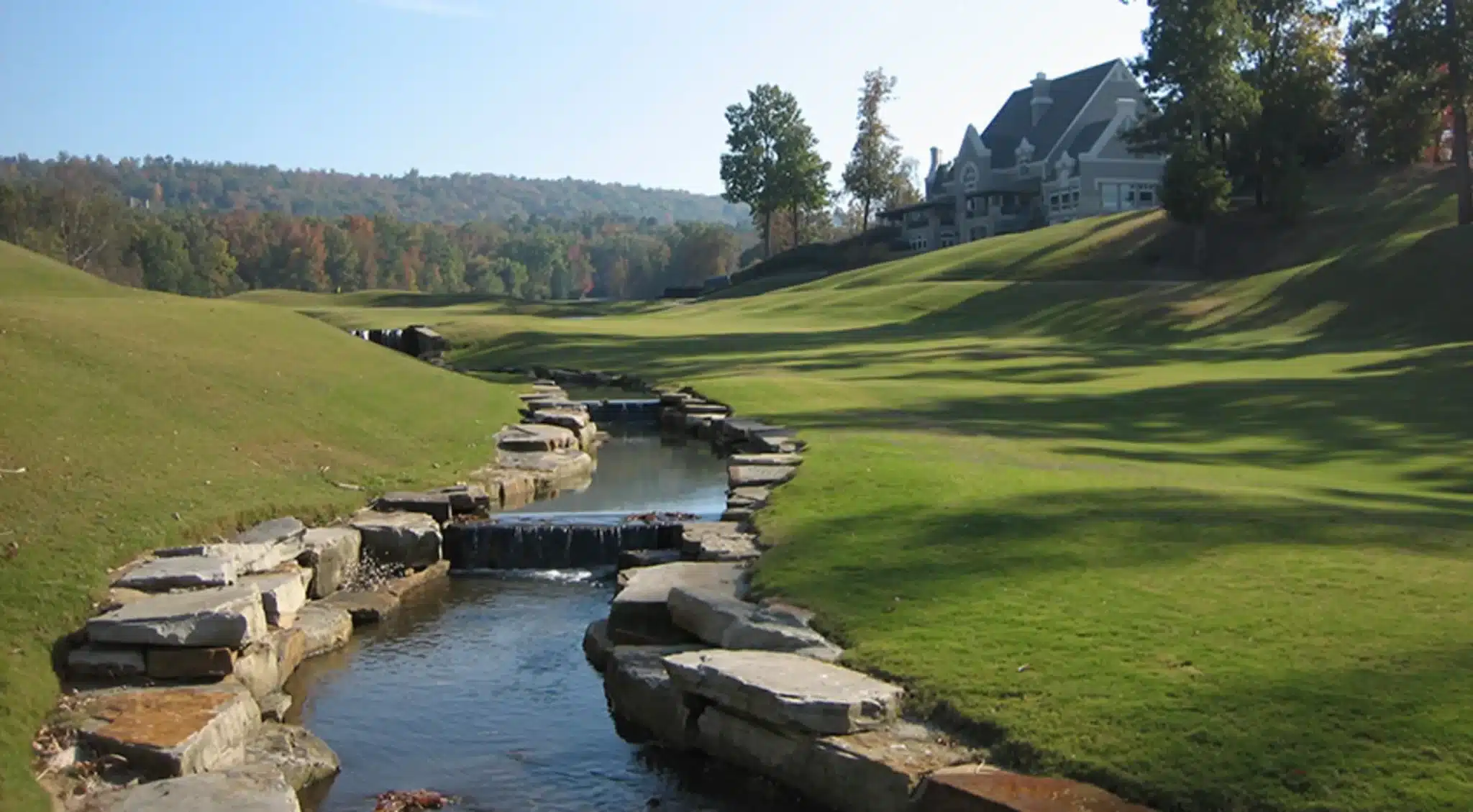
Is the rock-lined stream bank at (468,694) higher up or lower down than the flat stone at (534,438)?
lower down

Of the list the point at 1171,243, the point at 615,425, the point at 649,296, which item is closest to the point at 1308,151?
the point at 1171,243

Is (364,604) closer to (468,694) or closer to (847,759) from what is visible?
(468,694)

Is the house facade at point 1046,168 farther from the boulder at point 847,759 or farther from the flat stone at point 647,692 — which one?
the boulder at point 847,759

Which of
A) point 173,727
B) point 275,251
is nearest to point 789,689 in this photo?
point 173,727

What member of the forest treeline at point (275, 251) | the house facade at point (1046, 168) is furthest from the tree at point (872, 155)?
the forest treeline at point (275, 251)

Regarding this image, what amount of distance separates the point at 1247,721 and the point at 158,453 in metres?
11.3

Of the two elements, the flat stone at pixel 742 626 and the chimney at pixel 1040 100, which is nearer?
the flat stone at pixel 742 626

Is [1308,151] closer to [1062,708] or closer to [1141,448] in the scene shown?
[1141,448]

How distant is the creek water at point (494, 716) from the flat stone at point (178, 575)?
1009 mm

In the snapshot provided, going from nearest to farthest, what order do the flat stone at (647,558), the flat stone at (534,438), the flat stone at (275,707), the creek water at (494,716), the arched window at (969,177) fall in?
the creek water at (494,716) < the flat stone at (275,707) < the flat stone at (647,558) < the flat stone at (534,438) < the arched window at (969,177)

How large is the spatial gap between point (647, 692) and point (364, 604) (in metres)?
4.21

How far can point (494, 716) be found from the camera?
9859 millimetres

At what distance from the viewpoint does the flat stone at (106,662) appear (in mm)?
8969

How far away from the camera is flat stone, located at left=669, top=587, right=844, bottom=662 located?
30.0 ft
